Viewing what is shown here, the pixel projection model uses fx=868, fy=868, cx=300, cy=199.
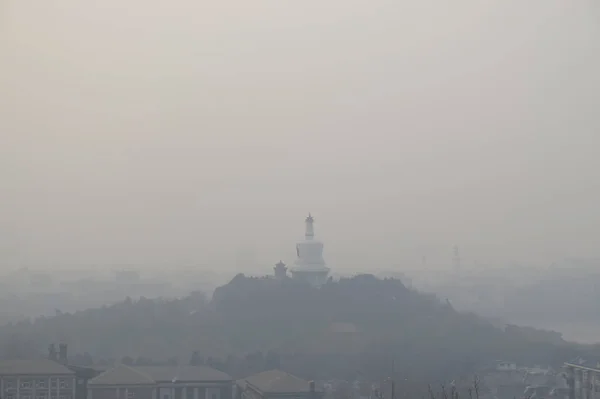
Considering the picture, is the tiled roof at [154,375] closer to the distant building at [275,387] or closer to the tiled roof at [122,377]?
the tiled roof at [122,377]

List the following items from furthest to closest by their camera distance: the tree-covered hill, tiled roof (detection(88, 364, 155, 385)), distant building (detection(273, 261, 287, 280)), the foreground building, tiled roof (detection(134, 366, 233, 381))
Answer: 1. distant building (detection(273, 261, 287, 280))
2. the tree-covered hill
3. tiled roof (detection(134, 366, 233, 381))
4. tiled roof (detection(88, 364, 155, 385))
5. the foreground building

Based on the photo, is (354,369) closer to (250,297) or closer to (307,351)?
(307,351)

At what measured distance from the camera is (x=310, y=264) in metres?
12.1

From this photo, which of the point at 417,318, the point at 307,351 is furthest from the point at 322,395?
the point at 417,318

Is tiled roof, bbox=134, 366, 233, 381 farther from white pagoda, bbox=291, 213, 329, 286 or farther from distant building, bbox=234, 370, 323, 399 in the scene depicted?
white pagoda, bbox=291, 213, 329, 286

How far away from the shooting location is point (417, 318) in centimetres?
1129

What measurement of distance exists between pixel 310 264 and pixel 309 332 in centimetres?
102

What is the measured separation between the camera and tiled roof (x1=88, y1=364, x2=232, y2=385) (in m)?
8.74

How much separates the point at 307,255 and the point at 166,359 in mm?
2639

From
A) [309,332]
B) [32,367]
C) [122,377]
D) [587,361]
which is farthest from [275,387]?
[587,361]

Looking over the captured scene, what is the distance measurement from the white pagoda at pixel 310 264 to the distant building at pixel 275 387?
259cm

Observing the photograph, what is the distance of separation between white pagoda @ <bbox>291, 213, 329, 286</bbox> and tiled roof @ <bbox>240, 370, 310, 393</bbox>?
248 centimetres

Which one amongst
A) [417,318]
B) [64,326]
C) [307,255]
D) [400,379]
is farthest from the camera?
[307,255]

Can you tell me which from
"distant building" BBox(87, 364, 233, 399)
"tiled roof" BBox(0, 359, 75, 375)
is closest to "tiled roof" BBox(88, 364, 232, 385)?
"distant building" BBox(87, 364, 233, 399)
